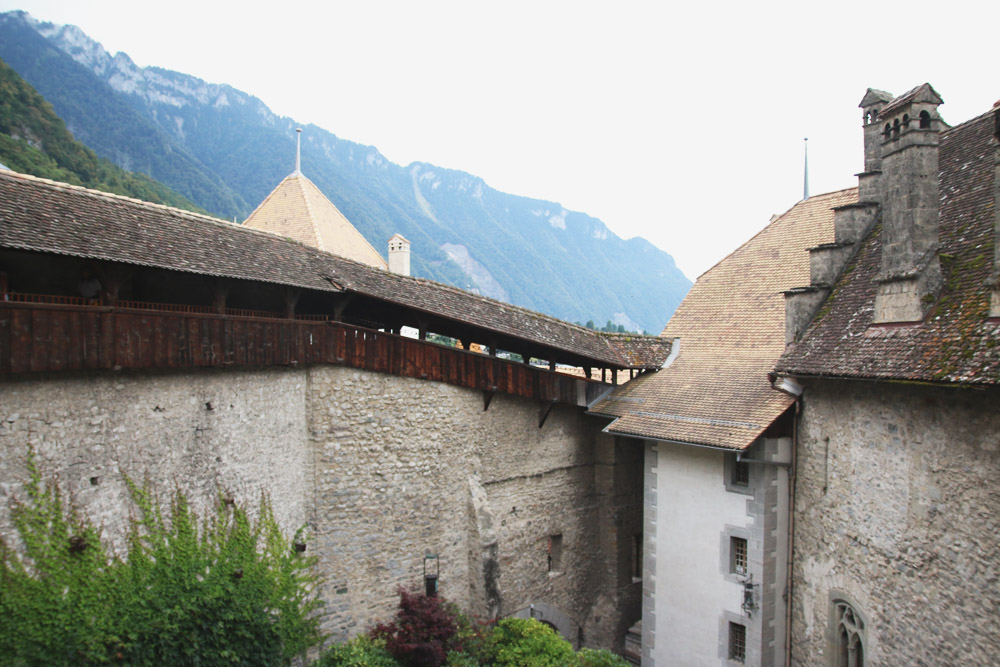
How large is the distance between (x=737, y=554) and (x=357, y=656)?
7.00 meters

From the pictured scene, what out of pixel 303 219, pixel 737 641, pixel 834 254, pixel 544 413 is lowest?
pixel 737 641

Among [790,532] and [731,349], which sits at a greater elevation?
[731,349]

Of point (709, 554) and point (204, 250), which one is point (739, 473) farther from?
point (204, 250)

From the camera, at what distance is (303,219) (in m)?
23.7

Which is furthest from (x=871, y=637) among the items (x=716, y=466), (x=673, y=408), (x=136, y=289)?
(x=136, y=289)

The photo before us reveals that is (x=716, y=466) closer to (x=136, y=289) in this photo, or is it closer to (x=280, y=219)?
(x=136, y=289)

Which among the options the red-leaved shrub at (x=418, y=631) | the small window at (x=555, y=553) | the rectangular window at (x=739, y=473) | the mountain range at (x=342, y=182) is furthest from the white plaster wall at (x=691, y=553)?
the mountain range at (x=342, y=182)

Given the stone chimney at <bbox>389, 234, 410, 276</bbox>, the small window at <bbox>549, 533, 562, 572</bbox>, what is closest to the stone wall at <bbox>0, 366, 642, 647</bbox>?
the small window at <bbox>549, 533, 562, 572</bbox>

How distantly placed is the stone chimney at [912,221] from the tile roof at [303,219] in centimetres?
1768

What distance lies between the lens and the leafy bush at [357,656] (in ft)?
32.4

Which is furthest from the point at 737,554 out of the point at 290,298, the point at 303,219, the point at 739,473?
the point at 303,219

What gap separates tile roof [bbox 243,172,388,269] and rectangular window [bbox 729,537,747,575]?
16.3 metres

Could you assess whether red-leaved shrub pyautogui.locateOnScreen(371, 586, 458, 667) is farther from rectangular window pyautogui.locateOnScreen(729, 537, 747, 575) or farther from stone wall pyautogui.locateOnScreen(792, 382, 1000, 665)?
stone wall pyautogui.locateOnScreen(792, 382, 1000, 665)

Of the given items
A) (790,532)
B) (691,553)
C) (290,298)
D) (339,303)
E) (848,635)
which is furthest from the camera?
(691,553)
